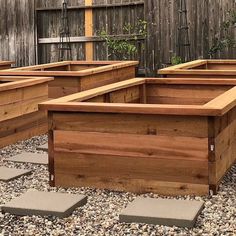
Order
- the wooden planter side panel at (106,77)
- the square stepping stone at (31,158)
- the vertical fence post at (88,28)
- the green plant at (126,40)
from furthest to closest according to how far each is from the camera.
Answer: the vertical fence post at (88,28) → the green plant at (126,40) → the wooden planter side panel at (106,77) → the square stepping stone at (31,158)

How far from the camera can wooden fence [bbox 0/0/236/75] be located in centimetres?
1180

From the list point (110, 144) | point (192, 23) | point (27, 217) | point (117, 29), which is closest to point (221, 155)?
point (110, 144)

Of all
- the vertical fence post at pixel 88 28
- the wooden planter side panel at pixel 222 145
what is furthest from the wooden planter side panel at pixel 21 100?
the vertical fence post at pixel 88 28

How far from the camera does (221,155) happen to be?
472cm

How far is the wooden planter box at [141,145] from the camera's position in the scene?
14.7ft

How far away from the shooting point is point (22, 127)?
23.6 feet

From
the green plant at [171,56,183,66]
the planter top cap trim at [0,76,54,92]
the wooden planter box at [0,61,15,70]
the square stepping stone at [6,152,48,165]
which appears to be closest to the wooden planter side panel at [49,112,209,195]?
the square stepping stone at [6,152,48,165]

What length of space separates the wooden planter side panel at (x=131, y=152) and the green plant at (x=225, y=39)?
731 centimetres

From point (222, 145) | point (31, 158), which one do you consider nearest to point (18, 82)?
point (31, 158)

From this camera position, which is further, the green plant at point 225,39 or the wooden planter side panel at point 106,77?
the green plant at point 225,39

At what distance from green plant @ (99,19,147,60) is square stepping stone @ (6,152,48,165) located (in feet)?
21.4

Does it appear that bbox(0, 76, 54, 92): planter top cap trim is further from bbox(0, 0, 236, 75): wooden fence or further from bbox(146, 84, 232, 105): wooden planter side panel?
bbox(0, 0, 236, 75): wooden fence

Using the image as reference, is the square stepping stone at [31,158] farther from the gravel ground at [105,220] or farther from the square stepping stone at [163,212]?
the square stepping stone at [163,212]

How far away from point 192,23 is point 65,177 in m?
7.56
